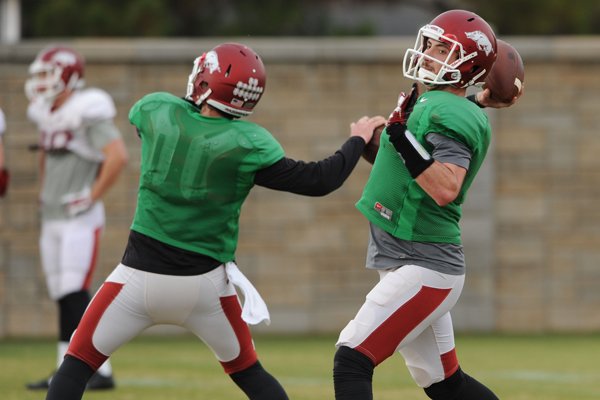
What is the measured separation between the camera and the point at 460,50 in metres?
5.21

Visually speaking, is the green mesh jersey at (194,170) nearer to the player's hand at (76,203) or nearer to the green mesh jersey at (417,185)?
the green mesh jersey at (417,185)

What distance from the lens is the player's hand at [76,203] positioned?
8.06m

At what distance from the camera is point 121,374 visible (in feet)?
30.0

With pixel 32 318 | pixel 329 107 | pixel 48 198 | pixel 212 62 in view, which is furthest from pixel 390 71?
pixel 212 62

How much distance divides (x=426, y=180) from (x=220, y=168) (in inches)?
32.2

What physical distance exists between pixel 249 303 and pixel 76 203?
3.09m

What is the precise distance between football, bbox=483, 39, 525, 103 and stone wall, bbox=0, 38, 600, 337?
6.71 meters

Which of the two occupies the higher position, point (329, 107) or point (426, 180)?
point (426, 180)

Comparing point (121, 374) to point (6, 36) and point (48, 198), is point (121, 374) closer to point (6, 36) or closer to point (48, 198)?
point (48, 198)

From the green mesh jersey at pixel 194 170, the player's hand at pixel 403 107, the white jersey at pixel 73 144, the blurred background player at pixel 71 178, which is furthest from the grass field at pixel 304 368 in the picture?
the player's hand at pixel 403 107

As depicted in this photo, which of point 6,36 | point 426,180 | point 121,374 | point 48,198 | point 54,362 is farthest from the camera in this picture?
point 6,36

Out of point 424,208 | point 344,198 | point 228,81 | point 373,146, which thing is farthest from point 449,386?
point 344,198

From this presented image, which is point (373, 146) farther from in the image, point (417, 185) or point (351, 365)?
point (351, 365)

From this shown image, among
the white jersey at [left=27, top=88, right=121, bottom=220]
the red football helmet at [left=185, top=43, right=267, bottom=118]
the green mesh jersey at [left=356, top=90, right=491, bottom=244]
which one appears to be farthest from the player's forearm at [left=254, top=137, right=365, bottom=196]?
the white jersey at [left=27, top=88, right=121, bottom=220]
